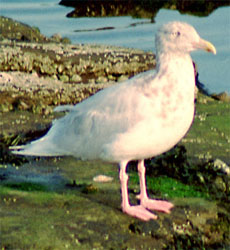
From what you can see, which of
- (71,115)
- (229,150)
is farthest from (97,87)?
(71,115)

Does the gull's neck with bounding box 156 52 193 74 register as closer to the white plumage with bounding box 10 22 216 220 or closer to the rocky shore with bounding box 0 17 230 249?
the white plumage with bounding box 10 22 216 220

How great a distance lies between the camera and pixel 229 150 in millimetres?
9305

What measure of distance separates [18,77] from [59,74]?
1.08 meters

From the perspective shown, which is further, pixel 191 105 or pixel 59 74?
pixel 59 74

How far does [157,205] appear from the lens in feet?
24.0

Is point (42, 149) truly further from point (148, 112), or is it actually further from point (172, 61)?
point (172, 61)

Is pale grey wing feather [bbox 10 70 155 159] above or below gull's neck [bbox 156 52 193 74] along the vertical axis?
below

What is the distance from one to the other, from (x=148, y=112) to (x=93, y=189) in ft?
4.12

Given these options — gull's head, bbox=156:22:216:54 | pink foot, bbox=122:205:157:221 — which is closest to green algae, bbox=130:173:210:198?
pink foot, bbox=122:205:157:221

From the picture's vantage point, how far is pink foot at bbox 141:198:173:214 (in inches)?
285

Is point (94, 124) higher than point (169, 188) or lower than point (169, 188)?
higher

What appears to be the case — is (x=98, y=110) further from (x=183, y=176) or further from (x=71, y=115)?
(x=183, y=176)

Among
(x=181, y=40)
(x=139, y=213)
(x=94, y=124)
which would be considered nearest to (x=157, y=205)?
(x=139, y=213)

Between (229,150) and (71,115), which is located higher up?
(71,115)
